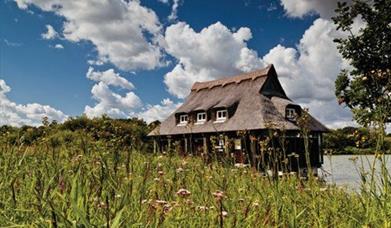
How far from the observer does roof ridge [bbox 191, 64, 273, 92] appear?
127ft

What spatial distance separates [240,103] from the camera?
3728cm

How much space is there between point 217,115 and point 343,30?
14.2 meters

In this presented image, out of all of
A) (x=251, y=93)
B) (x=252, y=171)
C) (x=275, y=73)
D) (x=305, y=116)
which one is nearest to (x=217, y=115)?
(x=251, y=93)

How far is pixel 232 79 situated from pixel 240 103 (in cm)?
519

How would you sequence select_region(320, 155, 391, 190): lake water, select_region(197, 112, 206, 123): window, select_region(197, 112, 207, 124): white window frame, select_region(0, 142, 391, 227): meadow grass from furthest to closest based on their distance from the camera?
1. select_region(197, 112, 206, 123): window
2. select_region(197, 112, 207, 124): white window frame
3. select_region(320, 155, 391, 190): lake water
4. select_region(0, 142, 391, 227): meadow grass

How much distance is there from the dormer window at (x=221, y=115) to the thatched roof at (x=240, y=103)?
1.34 ft

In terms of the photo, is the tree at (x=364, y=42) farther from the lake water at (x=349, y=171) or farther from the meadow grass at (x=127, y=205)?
the meadow grass at (x=127, y=205)

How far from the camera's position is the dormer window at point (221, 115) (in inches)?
1460

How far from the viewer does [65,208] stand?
2.08m

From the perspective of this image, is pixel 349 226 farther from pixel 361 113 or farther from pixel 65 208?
pixel 361 113

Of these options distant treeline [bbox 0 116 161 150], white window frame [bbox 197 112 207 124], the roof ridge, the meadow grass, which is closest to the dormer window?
white window frame [bbox 197 112 207 124]

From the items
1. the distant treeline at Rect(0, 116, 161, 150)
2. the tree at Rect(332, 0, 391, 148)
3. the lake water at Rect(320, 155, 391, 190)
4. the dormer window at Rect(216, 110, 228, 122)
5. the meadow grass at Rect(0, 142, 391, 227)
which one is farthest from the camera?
the dormer window at Rect(216, 110, 228, 122)

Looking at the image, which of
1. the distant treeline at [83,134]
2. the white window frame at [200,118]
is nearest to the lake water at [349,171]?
the distant treeline at [83,134]

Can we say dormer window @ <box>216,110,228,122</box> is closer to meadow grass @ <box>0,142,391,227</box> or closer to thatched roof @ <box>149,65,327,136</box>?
thatched roof @ <box>149,65,327,136</box>
